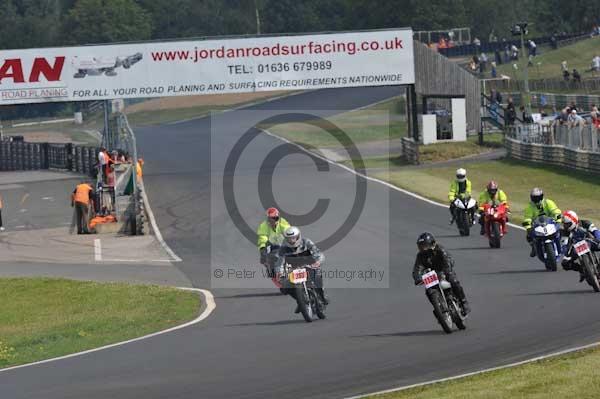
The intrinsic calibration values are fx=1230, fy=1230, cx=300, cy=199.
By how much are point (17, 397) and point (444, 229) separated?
19.3 m

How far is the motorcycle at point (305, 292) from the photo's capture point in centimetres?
1828

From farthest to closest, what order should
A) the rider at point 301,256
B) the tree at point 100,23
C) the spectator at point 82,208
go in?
the tree at point 100,23 → the spectator at point 82,208 → the rider at point 301,256

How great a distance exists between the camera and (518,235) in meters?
29.6

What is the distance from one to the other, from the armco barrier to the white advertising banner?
262 inches

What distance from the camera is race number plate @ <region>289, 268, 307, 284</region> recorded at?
1820cm

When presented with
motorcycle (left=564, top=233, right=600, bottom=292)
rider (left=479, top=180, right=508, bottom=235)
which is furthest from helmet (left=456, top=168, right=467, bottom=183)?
motorcycle (left=564, top=233, right=600, bottom=292)

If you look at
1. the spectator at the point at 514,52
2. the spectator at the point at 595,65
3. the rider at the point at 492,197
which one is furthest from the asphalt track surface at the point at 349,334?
the spectator at the point at 514,52

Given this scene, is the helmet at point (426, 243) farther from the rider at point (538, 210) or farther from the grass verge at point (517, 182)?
the grass verge at point (517, 182)

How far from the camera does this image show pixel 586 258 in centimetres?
1902

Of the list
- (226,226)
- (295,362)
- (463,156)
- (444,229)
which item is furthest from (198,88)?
(295,362)

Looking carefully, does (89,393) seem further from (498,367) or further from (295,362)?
(498,367)

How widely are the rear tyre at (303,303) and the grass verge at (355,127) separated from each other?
149ft

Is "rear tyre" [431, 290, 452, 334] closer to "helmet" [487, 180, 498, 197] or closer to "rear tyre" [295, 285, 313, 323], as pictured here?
"rear tyre" [295, 285, 313, 323]

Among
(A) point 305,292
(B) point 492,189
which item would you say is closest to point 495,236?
(B) point 492,189
